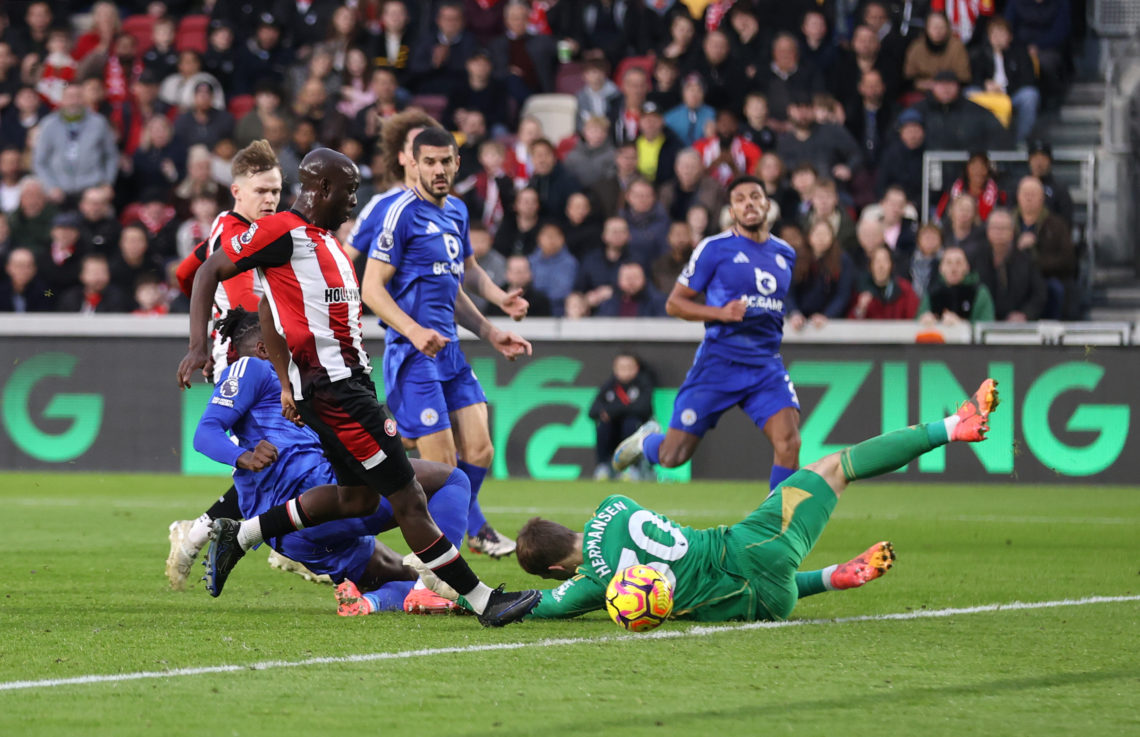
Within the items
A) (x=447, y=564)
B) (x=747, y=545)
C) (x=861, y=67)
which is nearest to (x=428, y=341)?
(x=447, y=564)

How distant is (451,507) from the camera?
722cm

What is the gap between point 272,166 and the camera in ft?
26.7

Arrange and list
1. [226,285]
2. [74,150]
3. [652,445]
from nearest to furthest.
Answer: [226,285]
[652,445]
[74,150]

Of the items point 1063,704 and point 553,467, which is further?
point 553,467

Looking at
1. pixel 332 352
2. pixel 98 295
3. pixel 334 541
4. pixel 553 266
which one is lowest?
pixel 334 541

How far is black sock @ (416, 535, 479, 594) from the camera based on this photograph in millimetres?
6332

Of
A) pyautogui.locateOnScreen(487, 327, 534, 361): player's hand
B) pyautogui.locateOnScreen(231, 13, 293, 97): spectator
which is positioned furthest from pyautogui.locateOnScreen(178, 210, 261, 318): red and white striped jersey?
pyautogui.locateOnScreen(231, 13, 293, 97): spectator

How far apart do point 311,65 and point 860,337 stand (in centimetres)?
855

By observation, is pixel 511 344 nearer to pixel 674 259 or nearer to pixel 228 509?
pixel 228 509

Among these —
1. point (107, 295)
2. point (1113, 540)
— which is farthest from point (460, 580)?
point (107, 295)

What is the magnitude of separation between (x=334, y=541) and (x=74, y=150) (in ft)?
43.8

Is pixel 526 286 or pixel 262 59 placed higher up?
pixel 262 59

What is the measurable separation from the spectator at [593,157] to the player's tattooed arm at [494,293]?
848 cm

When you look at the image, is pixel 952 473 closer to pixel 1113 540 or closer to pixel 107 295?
pixel 1113 540
